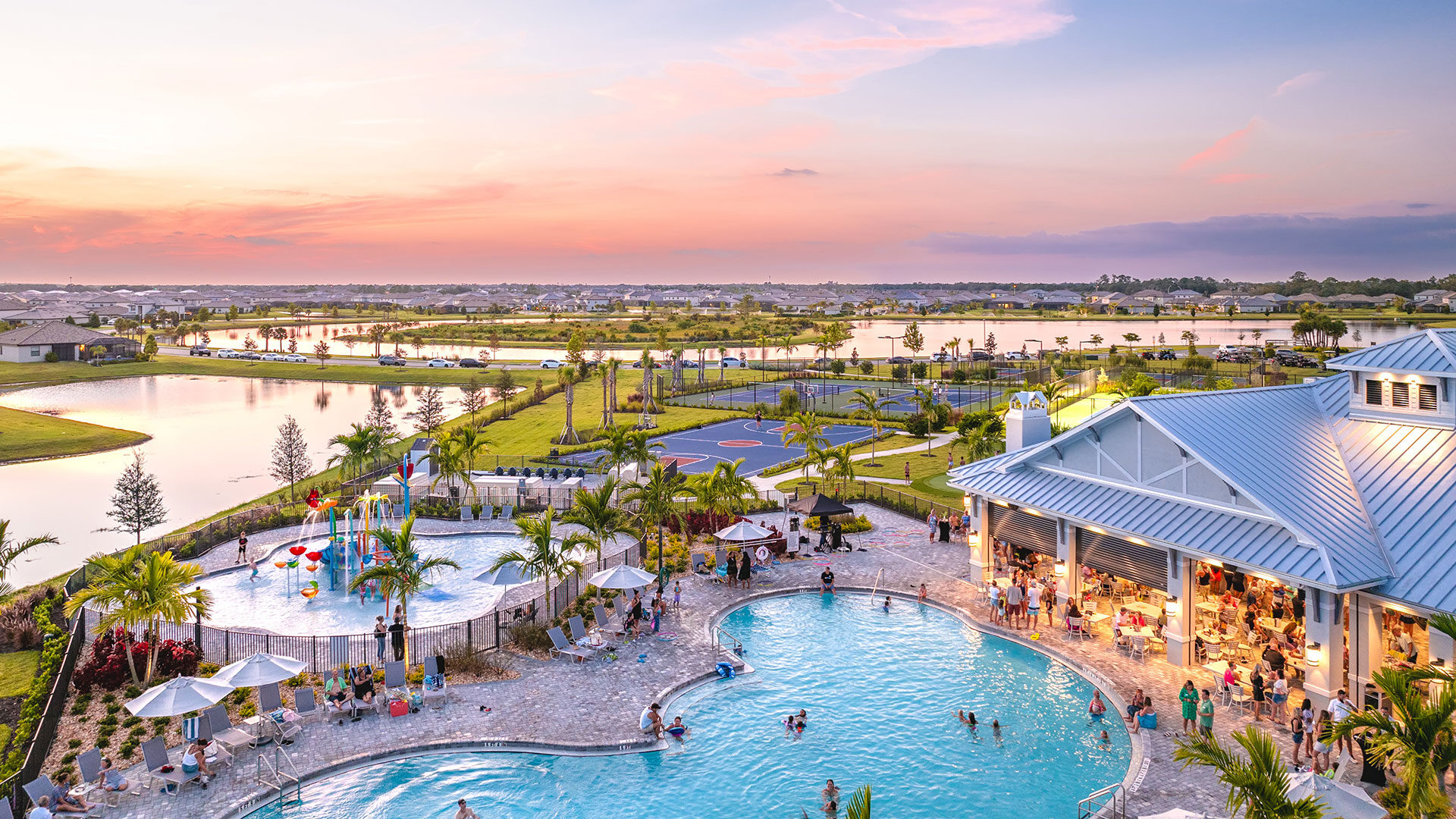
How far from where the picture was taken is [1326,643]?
741 inches

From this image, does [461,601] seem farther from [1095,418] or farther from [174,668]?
[1095,418]

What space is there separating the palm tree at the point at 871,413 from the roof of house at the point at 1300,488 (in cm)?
2534

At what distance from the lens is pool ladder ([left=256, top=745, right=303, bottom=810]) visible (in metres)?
17.3

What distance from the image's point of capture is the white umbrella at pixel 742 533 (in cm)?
3178

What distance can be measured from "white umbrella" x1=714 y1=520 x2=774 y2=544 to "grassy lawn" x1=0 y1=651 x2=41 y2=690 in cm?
2037

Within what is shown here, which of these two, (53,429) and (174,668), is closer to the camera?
(174,668)

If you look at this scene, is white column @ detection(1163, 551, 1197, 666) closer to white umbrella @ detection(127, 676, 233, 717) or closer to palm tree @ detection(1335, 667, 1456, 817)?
palm tree @ detection(1335, 667, 1456, 817)

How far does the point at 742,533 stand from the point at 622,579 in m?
6.98

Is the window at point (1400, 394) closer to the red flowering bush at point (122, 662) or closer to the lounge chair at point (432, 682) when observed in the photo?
the lounge chair at point (432, 682)

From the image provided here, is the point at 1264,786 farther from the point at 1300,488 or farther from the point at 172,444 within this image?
the point at 172,444

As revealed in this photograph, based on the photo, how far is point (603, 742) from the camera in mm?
19266

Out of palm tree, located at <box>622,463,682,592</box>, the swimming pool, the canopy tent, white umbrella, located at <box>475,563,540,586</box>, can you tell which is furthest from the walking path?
the canopy tent

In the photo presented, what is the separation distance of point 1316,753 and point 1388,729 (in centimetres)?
502

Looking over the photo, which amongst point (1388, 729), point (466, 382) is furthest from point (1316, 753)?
point (466, 382)
